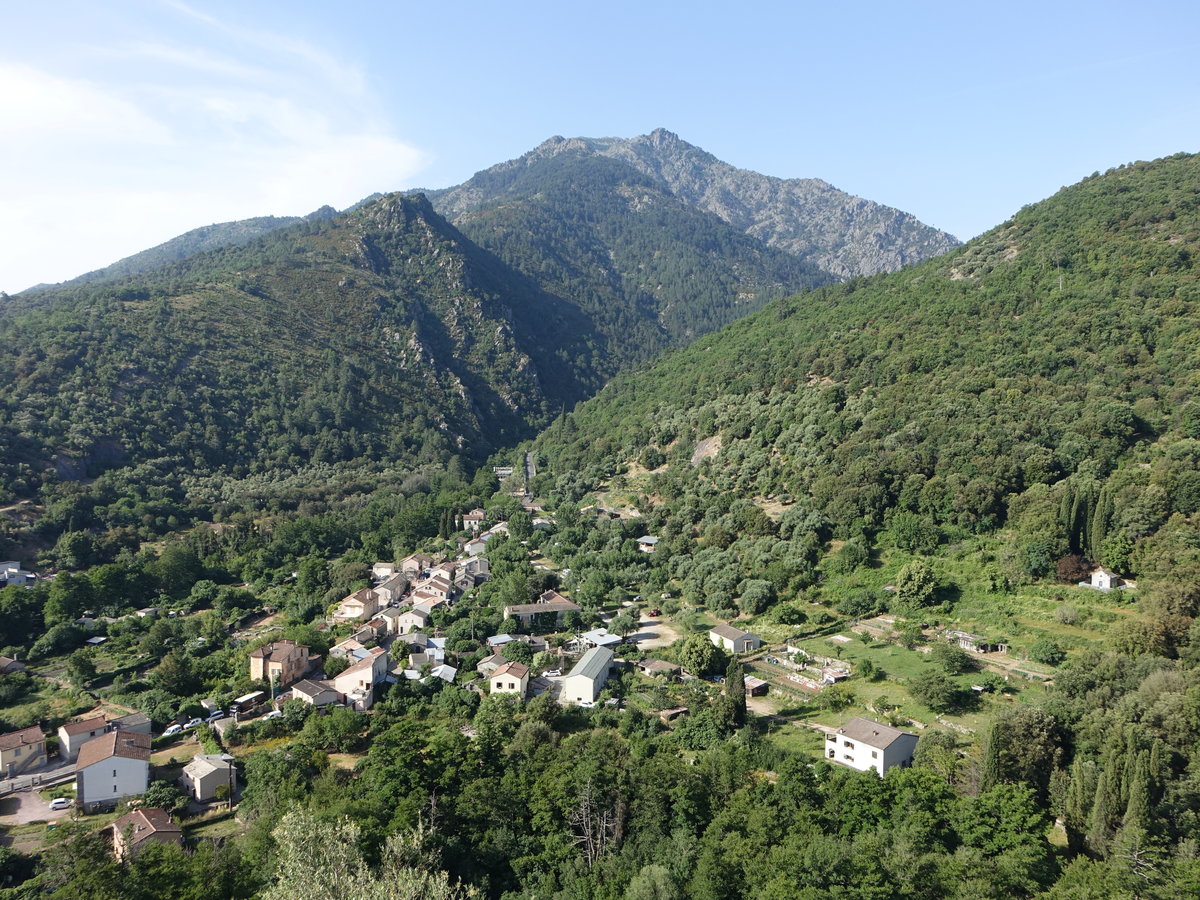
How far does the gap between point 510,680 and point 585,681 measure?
367cm

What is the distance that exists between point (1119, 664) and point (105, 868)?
33.1 m

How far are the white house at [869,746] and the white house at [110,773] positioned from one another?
2591 centimetres

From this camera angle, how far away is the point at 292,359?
310ft

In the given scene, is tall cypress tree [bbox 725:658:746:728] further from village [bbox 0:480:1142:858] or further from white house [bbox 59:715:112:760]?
white house [bbox 59:715:112:760]

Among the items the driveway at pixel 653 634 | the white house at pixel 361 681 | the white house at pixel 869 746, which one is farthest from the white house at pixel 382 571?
the white house at pixel 869 746

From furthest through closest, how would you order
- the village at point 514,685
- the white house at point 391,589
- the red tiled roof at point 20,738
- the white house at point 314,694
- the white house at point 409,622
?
the white house at point 391,589
the white house at point 409,622
the white house at point 314,694
the red tiled roof at point 20,738
the village at point 514,685

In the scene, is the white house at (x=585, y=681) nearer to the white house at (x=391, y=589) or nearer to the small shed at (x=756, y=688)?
the small shed at (x=756, y=688)

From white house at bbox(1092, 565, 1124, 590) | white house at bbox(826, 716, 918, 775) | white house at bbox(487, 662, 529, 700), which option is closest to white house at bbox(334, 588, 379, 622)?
white house at bbox(487, 662, 529, 700)

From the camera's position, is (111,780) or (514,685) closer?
(111,780)

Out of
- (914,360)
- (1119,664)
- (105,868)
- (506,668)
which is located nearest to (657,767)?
(506,668)

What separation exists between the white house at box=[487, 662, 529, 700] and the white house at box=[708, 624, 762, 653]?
9.49 metres

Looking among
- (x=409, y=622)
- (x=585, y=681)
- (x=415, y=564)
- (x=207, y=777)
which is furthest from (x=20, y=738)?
(x=415, y=564)

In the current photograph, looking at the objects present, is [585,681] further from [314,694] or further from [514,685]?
[314,694]

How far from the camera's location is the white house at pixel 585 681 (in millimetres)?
32094
